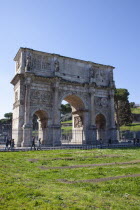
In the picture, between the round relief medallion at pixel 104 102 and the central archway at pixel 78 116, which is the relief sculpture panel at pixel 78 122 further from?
the round relief medallion at pixel 104 102

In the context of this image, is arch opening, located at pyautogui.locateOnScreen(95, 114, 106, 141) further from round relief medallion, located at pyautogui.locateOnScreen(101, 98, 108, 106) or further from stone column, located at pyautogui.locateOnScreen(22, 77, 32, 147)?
stone column, located at pyautogui.locateOnScreen(22, 77, 32, 147)

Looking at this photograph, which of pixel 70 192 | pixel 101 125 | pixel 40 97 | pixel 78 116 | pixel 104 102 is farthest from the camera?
pixel 101 125

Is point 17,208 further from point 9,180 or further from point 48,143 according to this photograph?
point 48,143

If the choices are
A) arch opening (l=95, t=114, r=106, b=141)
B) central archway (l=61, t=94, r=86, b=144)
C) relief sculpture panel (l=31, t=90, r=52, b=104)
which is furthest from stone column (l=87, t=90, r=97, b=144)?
relief sculpture panel (l=31, t=90, r=52, b=104)

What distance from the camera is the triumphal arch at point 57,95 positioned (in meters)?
24.5

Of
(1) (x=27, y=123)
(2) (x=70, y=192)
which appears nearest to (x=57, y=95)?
(1) (x=27, y=123)

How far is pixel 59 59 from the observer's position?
2781cm

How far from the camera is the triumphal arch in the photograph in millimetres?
24547

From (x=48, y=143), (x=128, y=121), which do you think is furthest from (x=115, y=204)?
(x=128, y=121)

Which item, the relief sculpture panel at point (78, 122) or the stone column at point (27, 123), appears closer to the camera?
the stone column at point (27, 123)

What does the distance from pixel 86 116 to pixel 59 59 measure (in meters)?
8.80

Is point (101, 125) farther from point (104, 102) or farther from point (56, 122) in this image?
point (56, 122)

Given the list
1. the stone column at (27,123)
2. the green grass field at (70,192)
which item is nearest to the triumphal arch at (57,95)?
the stone column at (27,123)

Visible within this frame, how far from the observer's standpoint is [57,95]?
26.2 m
